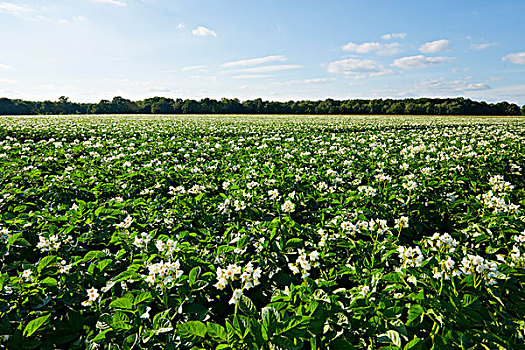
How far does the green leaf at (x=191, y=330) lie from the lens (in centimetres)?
217

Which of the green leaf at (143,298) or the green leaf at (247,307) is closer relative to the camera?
the green leaf at (247,307)

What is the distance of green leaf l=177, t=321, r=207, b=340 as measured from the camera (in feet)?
7.11

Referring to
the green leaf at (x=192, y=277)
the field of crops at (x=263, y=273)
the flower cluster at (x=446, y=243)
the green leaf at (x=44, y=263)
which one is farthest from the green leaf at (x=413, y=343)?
the green leaf at (x=44, y=263)

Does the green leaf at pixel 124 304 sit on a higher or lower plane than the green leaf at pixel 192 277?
lower

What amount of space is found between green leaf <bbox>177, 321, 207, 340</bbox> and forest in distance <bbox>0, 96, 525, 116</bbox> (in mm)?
78520

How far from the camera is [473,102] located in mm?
73250

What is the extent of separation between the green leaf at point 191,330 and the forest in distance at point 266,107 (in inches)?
3091

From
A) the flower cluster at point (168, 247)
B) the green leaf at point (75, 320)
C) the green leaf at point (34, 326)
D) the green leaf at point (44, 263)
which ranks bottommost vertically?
the green leaf at point (75, 320)

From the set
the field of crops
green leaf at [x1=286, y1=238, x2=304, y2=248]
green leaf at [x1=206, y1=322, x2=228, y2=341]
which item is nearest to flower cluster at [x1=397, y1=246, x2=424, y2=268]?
the field of crops

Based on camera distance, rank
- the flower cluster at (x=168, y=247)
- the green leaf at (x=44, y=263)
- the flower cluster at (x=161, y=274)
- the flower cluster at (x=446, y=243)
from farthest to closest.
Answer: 1. the flower cluster at (x=168, y=247)
2. the flower cluster at (x=446, y=243)
3. the green leaf at (x=44, y=263)
4. the flower cluster at (x=161, y=274)

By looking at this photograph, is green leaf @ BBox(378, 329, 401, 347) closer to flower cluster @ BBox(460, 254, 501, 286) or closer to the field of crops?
the field of crops

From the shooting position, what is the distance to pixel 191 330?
2178 mm

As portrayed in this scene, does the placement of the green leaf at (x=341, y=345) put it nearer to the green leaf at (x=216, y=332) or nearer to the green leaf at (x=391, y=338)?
the green leaf at (x=391, y=338)

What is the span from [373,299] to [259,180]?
13.5 ft
